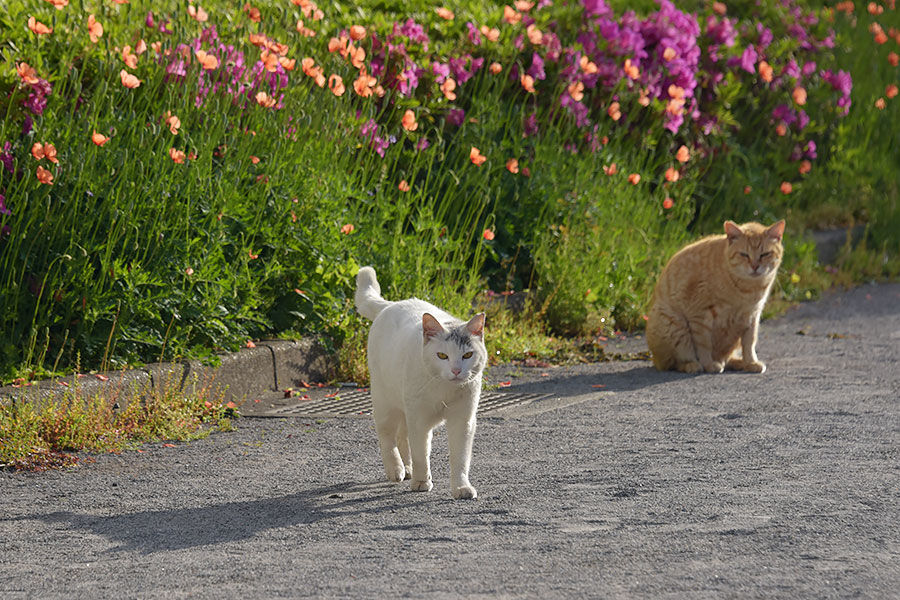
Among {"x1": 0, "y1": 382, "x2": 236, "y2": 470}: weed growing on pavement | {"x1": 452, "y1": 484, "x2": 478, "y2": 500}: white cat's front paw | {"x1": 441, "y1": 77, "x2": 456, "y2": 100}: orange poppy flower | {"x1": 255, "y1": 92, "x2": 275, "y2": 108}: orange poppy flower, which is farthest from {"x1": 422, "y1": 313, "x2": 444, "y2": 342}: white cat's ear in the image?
{"x1": 441, "y1": 77, "x2": 456, "y2": 100}: orange poppy flower

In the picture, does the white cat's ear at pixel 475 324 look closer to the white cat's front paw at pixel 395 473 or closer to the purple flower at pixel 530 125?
the white cat's front paw at pixel 395 473

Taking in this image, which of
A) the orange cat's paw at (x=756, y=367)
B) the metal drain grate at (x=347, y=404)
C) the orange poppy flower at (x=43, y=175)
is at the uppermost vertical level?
the orange poppy flower at (x=43, y=175)

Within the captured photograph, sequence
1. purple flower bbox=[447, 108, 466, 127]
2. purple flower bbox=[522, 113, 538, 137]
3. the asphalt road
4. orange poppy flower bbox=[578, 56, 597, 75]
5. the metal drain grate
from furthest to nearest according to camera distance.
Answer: purple flower bbox=[522, 113, 538, 137] → orange poppy flower bbox=[578, 56, 597, 75] → purple flower bbox=[447, 108, 466, 127] → the metal drain grate → the asphalt road

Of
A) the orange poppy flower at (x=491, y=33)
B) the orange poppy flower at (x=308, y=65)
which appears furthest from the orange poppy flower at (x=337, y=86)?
the orange poppy flower at (x=491, y=33)

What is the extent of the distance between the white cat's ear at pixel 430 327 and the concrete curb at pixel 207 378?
1.84 metres

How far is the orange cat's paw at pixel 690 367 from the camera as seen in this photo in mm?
8148

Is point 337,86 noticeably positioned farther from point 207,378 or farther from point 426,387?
point 426,387

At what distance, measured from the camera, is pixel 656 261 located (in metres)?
10.4

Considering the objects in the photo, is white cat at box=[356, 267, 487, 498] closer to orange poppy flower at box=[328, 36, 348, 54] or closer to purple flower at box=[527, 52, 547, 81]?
orange poppy flower at box=[328, 36, 348, 54]

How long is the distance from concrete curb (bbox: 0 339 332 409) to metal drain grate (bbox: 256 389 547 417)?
10.5 inches

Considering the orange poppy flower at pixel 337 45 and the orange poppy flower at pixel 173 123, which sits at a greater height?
the orange poppy flower at pixel 337 45

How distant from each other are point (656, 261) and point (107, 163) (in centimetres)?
497

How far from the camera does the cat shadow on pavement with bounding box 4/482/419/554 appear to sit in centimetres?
448

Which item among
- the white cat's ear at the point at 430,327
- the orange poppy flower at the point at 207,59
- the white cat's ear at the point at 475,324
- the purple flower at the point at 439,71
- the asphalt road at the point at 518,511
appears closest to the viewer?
the asphalt road at the point at 518,511
